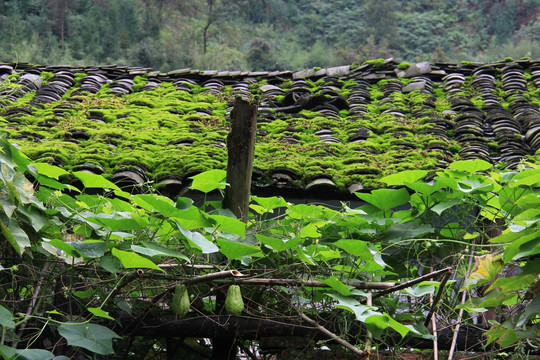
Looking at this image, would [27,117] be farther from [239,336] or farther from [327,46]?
[327,46]

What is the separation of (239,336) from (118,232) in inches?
23.8

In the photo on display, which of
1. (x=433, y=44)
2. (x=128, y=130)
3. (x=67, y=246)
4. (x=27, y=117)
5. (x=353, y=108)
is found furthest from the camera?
(x=433, y=44)

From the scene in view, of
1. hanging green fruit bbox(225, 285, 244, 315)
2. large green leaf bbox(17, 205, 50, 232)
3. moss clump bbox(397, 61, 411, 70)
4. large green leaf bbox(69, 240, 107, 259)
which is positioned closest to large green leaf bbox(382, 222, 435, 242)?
hanging green fruit bbox(225, 285, 244, 315)

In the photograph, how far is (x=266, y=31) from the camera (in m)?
38.6

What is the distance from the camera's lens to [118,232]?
6.21ft

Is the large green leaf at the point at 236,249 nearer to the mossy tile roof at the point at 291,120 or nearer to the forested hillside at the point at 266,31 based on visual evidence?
the mossy tile roof at the point at 291,120

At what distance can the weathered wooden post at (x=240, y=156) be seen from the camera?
2.08m

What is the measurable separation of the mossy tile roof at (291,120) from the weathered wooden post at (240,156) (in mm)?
858

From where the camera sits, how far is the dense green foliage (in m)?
1.83

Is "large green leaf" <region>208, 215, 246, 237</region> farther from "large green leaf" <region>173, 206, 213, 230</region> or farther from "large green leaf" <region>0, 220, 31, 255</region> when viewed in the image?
"large green leaf" <region>0, 220, 31, 255</region>

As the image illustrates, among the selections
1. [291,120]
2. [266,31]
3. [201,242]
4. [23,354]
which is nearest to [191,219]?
[201,242]

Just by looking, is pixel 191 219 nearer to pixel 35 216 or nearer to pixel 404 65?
pixel 35 216

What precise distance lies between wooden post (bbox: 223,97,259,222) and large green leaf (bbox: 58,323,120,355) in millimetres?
568

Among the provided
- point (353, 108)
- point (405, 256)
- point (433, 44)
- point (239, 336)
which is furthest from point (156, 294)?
point (433, 44)
